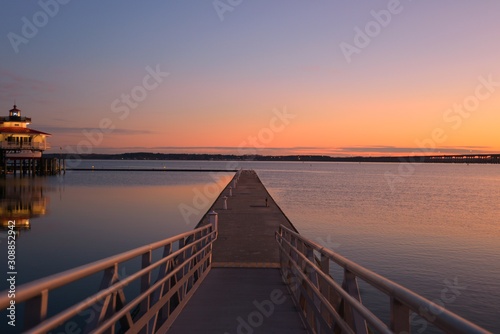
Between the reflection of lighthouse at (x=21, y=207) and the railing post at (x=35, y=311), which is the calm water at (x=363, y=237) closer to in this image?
the reflection of lighthouse at (x=21, y=207)

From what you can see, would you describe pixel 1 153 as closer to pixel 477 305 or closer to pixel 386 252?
pixel 386 252

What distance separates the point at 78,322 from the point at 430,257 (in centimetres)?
1690

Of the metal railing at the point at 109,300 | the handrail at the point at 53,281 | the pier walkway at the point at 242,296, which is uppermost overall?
the handrail at the point at 53,281

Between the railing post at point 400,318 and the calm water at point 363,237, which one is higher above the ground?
the railing post at point 400,318

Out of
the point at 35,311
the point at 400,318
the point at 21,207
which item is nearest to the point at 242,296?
the point at 400,318

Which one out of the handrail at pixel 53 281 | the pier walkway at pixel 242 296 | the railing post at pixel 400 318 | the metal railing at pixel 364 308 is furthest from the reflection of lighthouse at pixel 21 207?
the railing post at pixel 400 318

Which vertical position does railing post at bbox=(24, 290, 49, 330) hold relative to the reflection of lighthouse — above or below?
above

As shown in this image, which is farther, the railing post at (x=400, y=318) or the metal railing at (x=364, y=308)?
the railing post at (x=400, y=318)

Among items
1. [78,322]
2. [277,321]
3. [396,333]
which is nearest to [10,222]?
[78,322]

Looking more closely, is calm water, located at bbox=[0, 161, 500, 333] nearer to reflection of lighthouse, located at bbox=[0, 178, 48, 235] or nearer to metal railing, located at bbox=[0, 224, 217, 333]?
reflection of lighthouse, located at bbox=[0, 178, 48, 235]

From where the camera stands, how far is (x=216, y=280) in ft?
33.6

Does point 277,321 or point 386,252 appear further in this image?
point 386,252

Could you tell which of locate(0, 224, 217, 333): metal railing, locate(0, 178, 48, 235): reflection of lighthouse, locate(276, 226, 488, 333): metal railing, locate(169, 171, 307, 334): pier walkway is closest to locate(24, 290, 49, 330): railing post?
locate(0, 224, 217, 333): metal railing

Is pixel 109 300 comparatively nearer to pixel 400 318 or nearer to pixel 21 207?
pixel 400 318
